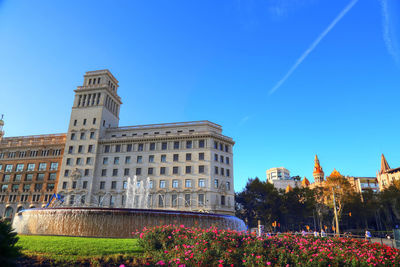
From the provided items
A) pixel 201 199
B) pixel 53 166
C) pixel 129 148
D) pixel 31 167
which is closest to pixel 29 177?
pixel 31 167

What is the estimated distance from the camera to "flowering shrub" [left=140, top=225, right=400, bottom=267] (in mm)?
9805

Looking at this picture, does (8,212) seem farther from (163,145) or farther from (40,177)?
(163,145)

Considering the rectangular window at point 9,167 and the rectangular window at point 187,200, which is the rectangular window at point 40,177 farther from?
the rectangular window at point 187,200

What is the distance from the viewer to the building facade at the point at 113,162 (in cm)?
5094

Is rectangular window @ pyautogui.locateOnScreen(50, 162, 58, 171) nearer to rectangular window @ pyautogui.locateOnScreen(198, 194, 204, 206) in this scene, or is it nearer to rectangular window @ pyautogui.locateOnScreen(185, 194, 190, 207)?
rectangular window @ pyautogui.locateOnScreen(185, 194, 190, 207)

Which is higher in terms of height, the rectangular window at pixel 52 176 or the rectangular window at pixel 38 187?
the rectangular window at pixel 52 176

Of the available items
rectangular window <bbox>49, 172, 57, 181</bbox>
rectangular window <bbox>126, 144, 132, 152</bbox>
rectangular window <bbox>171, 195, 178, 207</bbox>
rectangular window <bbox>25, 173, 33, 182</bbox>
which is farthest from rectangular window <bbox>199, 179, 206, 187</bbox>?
rectangular window <bbox>25, 173, 33, 182</bbox>

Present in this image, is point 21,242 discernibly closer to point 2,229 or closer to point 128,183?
point 2,229

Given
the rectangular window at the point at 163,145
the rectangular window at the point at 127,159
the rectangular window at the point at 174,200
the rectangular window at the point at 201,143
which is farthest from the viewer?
the rectangular window at the point at 127,159

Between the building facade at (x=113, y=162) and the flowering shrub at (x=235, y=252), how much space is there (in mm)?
35507

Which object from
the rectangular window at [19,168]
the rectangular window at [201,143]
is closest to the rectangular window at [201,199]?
the rectangular window at [201,143]

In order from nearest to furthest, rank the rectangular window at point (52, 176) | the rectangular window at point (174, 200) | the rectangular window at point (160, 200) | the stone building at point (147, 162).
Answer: the rectangular window at point (174, 200) → the rectangular window at point (160, 200) → the stone building at point (147, 162) → the rectangular window at point (52, 176)

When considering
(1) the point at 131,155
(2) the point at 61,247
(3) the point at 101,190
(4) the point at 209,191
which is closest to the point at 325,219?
(4) the point at 209,191

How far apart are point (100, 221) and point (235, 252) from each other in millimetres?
10836
